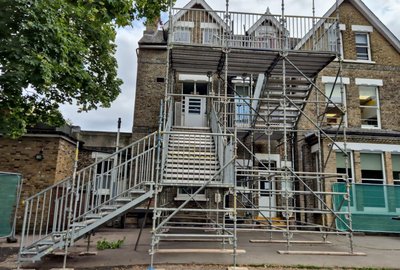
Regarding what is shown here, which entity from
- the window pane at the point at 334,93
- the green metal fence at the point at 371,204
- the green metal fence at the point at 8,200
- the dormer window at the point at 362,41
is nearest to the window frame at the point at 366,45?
the dormer window at the point at 362,41

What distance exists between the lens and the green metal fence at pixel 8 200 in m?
9.38

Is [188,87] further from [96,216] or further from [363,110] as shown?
[96,216]

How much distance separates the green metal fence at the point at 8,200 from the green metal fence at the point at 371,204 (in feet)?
37.8

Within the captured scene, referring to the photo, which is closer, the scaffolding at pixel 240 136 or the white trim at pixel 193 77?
the scaffolding at pixel 240 136

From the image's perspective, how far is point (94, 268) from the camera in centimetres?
623

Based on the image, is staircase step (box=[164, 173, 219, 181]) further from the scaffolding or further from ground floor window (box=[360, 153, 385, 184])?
ground floor window (box=[360, 153, 385, 184])

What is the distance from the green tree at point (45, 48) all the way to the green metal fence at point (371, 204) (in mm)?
10357

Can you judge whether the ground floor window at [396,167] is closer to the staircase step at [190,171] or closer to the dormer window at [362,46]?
the dormer window at [362,46]

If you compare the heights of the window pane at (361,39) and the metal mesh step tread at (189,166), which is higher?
the window pane at (361,39)

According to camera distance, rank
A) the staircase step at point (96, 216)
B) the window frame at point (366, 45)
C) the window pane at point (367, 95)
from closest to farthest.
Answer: the staircase step at point (96, 216)
the window pane at point (367, 95)
the window frame at point (366, 45)

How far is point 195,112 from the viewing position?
14969 millimetres

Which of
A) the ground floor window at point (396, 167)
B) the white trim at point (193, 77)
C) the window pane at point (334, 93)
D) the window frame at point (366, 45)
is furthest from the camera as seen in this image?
the window frame at point (366, 45)

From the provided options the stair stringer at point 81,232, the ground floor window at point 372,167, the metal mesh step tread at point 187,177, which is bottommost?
the stair stringer at point 81,232

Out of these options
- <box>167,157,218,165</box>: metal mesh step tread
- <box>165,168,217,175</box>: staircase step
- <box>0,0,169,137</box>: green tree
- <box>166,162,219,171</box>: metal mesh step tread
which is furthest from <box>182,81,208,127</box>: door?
<box>165,168,217,175</box>: staircase step
